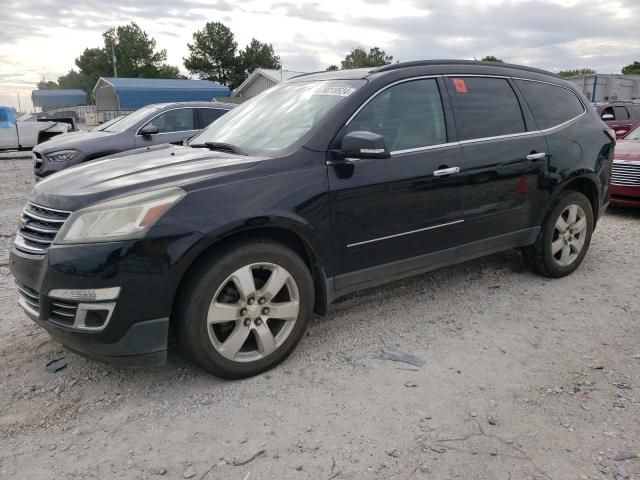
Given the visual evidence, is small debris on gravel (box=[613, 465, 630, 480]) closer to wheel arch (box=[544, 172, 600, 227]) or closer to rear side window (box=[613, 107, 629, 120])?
wheel arch (box=[544, 172, 600, 227])

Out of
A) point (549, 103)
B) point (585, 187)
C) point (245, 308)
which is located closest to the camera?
point (245, 308)

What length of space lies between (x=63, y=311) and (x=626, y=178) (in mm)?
7287

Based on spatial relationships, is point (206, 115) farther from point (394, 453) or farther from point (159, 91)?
point (159, 91)

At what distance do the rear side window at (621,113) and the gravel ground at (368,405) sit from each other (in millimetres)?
12520

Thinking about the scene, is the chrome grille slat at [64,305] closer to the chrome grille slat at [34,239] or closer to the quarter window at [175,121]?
the chrome grille slat at [34,239]

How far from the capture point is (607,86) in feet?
87.8

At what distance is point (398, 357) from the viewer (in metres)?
→ 3.36

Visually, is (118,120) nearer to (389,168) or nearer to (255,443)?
(389,168)

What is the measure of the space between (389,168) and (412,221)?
1.35 feet

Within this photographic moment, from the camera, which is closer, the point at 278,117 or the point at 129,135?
the point at 278,117

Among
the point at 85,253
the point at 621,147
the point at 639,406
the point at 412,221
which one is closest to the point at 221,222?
the point at 85,253

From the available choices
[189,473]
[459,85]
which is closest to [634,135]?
[459,85]

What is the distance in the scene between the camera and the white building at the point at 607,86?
2580 centimetres

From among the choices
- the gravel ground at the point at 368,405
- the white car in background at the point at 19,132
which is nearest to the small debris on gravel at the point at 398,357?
the gravel ground at the point at 368,405
